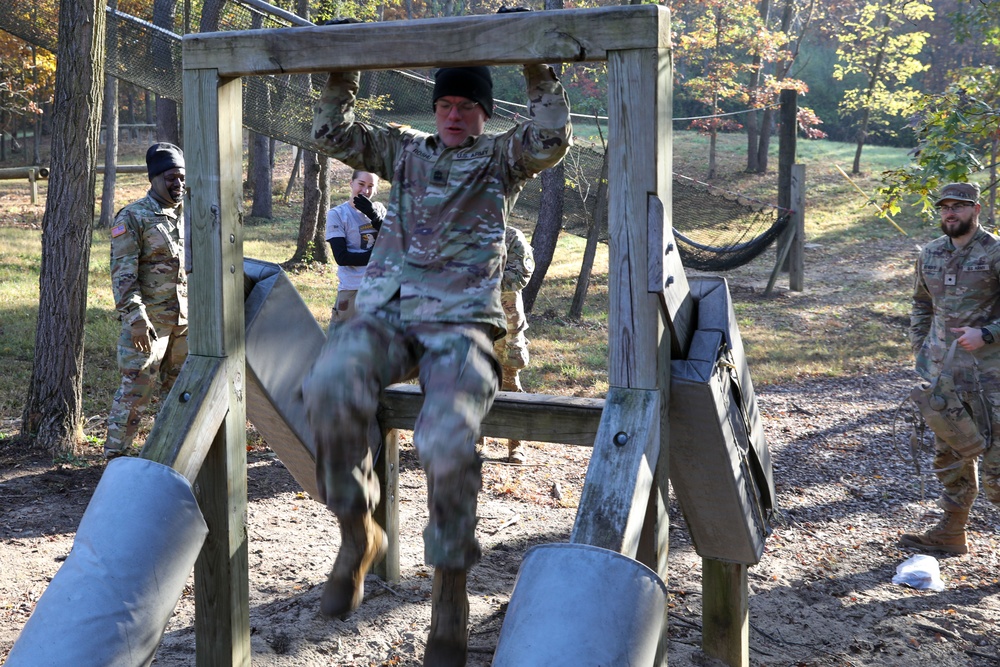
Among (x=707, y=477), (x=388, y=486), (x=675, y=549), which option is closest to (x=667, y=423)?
(x=707, y=477)

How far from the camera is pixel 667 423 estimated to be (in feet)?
9.02

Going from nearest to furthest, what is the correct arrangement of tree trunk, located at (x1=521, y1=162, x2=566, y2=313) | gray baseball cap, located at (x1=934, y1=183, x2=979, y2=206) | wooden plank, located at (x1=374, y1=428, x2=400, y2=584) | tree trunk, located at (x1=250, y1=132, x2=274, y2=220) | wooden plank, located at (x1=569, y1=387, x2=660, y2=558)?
wooden plank, located at (x1=569, y1=387, x2=660, y2=558) < wooden plank, located at (x1=374, y1=428, x2=400, y2=584) < gray baseball cap, located at (x1=934, y1=183, x2=979, y2=206) < tree trunk, located at (x1=521, y1=162, x2=566, y2=313) < tree trunk, located at (x1=250, y1=132, x2=274, y2=220)

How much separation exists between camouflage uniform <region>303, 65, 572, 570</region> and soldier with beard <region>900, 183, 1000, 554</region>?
3.22 m

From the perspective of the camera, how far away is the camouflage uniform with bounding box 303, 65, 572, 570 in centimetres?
254

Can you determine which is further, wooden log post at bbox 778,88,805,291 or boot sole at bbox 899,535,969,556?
wooden log post at bbox 778,88,805,291

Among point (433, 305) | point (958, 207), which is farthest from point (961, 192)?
point (433, 305)

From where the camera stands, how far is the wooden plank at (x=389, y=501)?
4.29 metres

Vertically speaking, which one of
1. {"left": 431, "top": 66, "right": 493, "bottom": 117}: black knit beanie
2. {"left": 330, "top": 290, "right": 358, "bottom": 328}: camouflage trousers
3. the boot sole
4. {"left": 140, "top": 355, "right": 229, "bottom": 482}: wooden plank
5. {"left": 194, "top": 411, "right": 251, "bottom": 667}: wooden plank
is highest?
{"left": 431, "top": 66, "right": 493, "bottom": 117}: black knit beanie

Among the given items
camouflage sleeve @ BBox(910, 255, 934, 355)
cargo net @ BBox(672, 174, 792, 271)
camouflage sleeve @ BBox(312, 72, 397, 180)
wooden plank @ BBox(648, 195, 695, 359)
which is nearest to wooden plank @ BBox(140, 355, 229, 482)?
camouflage sleeve @ BBox(312, 72, 397, 180)

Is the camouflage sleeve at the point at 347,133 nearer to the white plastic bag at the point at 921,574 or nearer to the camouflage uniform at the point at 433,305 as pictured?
the camouflage uniform at the point at 433,305

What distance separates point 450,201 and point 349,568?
3.66 ft

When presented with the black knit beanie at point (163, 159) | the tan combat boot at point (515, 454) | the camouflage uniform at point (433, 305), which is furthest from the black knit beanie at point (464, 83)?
the tan combat boot at point (515, 454)

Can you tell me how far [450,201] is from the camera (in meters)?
2.93

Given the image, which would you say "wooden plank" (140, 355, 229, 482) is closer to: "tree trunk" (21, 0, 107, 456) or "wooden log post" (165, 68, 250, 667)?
"wooden log post" (165, 68, 250, 667)
